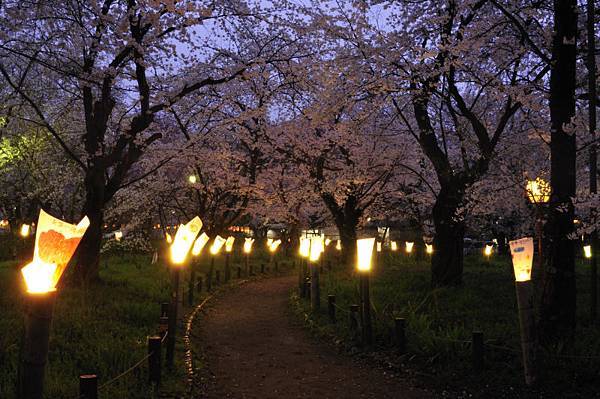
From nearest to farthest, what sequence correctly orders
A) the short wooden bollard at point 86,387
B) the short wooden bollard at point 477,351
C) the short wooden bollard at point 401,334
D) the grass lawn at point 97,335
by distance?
the short wooden bollard at point 86,387 < the grass lawn at point 97,335 < the short wooden bollard at point 477,351 < the short wooden bollard at point 401,334

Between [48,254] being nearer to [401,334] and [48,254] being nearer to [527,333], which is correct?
[527,333]

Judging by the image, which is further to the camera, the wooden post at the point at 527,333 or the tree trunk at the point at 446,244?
the tree trunk at the point at 446,244

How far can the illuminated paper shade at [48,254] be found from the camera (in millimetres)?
3604

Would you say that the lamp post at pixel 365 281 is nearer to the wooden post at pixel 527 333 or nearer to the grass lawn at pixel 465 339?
the grass lawn at pixel 465 339

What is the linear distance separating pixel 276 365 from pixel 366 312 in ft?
6.23

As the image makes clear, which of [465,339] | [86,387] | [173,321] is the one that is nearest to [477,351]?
[465,339]

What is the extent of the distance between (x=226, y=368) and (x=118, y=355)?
178 cm

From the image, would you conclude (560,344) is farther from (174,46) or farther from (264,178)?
(264,178)

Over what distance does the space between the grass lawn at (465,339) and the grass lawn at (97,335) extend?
12.0 ft

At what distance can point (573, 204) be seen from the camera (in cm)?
807

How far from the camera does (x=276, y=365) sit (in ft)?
29.0

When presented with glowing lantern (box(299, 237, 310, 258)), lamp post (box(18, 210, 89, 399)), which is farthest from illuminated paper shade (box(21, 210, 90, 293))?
glowing lantern (box(299, 237, 310, 258))

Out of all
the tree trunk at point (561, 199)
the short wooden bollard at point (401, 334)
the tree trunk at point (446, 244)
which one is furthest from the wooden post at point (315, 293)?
the tree trunk at point (561, 199)

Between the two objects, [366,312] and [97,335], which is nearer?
[97,335]
